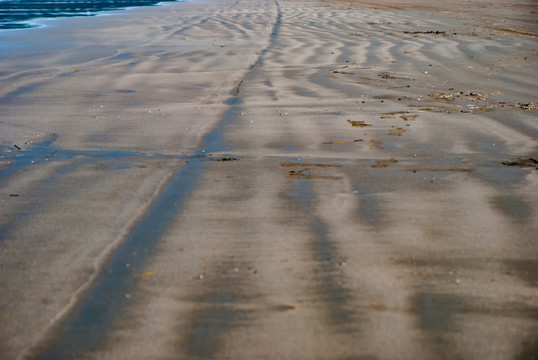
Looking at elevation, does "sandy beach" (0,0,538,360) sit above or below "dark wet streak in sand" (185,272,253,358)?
below

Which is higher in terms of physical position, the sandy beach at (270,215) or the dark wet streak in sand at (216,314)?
the dark wet streak in sand at (216,314)

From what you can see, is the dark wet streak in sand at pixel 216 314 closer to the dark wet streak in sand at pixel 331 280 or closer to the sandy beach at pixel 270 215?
the sandy beach at pixel 270 215

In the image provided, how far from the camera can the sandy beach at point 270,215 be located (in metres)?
2.10

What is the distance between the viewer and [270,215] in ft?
9.95

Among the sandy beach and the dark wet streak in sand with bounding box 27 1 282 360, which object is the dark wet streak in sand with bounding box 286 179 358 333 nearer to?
the sandy beach

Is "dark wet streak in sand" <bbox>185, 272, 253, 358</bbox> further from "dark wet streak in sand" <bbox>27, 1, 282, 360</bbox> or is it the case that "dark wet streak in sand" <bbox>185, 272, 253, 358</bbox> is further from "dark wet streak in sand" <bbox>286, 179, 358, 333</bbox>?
"dark wet streak in sand" <bbox>286, 179, 358, 333</bbox>

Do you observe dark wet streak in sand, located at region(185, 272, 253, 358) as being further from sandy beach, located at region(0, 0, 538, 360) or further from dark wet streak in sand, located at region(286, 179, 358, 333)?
dark wet streak in sand, located at region(286, 179, 358, 333)

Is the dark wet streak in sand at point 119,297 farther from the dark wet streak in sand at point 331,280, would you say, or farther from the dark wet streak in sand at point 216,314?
the dark wet streak in sand at point 331,280

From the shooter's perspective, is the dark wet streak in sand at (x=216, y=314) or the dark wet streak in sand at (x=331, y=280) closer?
the dark wet streak in sand at (x=216, y=314)

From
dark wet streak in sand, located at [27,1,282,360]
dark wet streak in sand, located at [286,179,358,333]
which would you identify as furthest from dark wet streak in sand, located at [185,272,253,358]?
dark wet streak in sand, located at [286,179,358,333]

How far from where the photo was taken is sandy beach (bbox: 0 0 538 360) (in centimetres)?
210

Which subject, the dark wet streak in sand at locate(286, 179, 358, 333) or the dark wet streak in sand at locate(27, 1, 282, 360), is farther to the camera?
the dark wet streak in sand at locate(286, 179, 358, 333)

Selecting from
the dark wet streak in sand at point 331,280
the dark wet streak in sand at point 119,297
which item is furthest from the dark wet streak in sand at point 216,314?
the dark wet streak in sand at point 331,280

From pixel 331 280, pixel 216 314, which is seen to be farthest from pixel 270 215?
pixel 216 314
